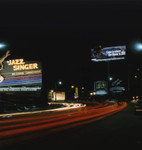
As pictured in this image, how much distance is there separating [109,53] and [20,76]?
32.3 metres

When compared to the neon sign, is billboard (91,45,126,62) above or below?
above

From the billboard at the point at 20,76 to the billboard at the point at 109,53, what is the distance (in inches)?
1227

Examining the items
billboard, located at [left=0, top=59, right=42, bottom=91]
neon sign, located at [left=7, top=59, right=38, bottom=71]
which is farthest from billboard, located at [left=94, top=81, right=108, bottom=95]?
neon sign, located at [left=7, top=59, right=38, bottom=71]

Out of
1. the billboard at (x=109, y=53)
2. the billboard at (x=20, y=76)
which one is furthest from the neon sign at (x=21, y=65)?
the billboard at (x=109, y=53)

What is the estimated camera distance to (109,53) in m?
58.7

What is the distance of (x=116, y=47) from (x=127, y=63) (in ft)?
80.1

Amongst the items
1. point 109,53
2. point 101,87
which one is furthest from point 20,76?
point 101,87

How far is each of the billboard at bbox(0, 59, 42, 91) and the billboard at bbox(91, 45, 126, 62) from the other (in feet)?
102

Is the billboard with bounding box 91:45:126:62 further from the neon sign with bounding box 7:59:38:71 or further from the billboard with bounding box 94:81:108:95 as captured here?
the neon sign with bounding box 7:59:38:71

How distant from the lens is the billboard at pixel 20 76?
3145 centimetres

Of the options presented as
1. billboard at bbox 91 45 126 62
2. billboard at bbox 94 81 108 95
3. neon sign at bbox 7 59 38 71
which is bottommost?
billboard at bbox 94 81 108 95

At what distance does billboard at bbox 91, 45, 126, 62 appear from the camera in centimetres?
5688

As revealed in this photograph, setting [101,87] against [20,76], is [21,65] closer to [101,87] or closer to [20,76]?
[20,76]

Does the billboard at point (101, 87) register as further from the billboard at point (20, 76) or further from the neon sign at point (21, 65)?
the neon sign at point (21, 65)
